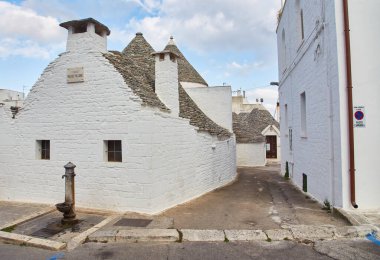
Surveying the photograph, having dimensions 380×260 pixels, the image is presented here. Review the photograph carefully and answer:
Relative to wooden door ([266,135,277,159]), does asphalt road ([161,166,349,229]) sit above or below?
below

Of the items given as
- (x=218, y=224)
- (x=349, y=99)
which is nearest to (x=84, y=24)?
(x=218, y=224)

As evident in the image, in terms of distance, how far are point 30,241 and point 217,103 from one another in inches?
494

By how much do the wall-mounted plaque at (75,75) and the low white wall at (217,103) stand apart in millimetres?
9236

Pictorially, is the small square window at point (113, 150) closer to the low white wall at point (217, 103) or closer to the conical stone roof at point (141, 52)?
the conical stone roof at point (141, 52)

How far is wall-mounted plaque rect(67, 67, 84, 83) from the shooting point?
818 centimetres

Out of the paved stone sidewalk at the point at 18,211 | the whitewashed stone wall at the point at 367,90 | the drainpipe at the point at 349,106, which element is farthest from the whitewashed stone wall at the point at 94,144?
the whitewashed stone wall at the point at 367,90

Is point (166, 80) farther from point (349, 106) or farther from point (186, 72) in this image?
point (186, 72)

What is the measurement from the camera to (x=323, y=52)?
7488 mm

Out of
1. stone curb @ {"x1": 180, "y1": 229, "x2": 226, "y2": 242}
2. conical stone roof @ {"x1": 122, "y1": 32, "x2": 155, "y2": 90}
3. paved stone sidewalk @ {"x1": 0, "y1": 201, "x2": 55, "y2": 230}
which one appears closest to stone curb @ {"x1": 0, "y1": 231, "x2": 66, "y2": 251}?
paved stone sidewalk @ {"x1": 0, "y1": 201, "x2": 55, "y2": 230}

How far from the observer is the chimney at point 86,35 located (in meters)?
8.11

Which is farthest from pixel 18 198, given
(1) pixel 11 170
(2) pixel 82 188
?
(2) pixel 82 188

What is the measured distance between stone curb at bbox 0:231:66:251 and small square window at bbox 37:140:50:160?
3.17 m

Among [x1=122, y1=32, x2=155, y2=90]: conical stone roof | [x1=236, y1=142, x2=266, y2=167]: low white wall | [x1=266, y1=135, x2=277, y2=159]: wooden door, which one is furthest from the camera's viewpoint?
[x1=266, y1=135, x2=277, y2=159]: wooden door

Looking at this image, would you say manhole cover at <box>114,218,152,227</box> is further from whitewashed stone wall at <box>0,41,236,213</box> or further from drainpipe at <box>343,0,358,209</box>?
drainpipe at <box>343,0,358,209</box>
